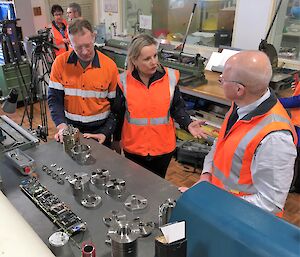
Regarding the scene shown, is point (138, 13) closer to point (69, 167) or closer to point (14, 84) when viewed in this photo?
point (14, 84)

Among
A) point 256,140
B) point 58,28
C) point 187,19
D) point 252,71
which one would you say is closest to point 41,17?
point 58,28

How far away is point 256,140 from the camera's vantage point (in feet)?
3.85

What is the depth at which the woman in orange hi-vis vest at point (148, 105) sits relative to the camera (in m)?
1.72

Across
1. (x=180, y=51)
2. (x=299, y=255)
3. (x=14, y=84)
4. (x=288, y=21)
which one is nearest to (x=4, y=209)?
(x=299, y=255)

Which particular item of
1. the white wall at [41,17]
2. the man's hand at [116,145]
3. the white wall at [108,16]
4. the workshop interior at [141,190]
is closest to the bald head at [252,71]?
the workshop interior at [141,190]

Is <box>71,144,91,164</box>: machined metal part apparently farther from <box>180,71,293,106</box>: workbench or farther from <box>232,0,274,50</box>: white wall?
<box>232,0,274,50</box>: white wall

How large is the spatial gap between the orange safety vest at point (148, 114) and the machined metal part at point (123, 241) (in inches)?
34.3

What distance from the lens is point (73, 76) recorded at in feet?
6.12

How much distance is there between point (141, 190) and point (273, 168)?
0.53 m

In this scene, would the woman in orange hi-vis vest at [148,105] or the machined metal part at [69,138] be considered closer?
the machined metal part at [69,138]

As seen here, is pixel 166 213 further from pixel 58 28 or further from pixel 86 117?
pixel 58 28

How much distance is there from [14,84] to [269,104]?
405cm

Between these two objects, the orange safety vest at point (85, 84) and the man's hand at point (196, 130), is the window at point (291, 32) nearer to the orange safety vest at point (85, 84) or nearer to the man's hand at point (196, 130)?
the man's hand at point (196, 130)

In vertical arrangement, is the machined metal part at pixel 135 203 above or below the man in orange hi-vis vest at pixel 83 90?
below
